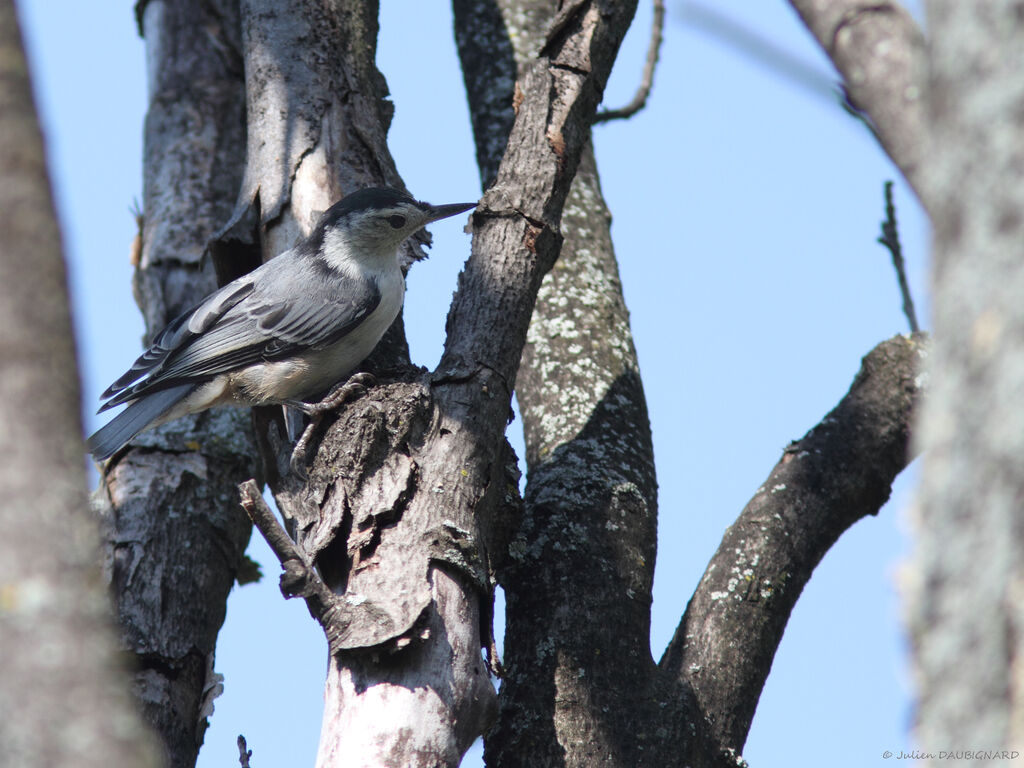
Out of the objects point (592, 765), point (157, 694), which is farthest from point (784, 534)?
point (157, 694)

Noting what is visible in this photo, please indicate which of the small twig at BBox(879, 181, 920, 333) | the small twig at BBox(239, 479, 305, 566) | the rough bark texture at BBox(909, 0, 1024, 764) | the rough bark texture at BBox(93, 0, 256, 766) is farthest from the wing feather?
the rough bark texture at BBox(909, 0, 1024, 764)

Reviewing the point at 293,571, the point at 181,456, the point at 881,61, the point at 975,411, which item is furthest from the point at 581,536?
the point at 975,411

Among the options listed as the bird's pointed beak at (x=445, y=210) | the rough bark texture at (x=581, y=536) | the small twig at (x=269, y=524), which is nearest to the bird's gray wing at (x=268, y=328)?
the bird's pointed beak at (x=445, y=210)

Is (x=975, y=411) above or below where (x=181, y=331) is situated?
below

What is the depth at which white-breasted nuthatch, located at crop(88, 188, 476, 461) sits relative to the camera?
378cm

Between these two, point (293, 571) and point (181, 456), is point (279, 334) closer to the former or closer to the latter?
point (181, 456)

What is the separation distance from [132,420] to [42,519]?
2892mm

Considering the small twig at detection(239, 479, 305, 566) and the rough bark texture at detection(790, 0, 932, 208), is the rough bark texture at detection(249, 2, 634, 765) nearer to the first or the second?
the small twig at detection(239, 479, 305, 566)

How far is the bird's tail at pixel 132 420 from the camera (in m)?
3.63

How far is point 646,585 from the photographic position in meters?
3.13

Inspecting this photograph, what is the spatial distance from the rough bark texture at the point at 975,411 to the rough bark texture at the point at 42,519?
2.45 ft

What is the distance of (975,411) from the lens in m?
0.95

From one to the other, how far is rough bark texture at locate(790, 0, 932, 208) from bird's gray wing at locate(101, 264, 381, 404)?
8.68 feet

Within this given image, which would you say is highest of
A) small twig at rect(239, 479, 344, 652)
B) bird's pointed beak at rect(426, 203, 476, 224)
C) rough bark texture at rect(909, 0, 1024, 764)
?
bird's pointed beak at rect(426, 203, 476, 224)
